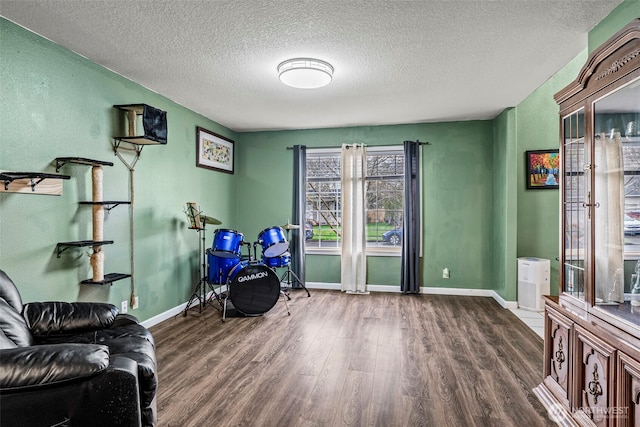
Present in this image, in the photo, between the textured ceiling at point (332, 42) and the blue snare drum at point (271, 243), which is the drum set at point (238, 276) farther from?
the textured ceiling at point (332, 42)

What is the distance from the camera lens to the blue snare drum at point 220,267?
3.98 meters

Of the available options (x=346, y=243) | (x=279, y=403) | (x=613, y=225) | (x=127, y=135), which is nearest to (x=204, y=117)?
(x=127, y=135)

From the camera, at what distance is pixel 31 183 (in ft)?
7.72

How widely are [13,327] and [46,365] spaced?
680 mm

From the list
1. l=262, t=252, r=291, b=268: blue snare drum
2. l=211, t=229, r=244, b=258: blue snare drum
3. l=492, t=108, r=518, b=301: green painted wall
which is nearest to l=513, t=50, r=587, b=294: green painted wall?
l=492, t=108, r=518, b=301: green painted wall

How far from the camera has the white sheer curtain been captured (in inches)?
208

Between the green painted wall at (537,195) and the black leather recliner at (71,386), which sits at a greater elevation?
the green painted wall at (537,195)

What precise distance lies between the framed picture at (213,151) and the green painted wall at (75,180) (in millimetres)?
355

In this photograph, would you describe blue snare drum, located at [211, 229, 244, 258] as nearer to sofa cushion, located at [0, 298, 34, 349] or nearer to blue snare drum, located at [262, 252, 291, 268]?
blue snare drum, located at [262, 252, 291, 268]

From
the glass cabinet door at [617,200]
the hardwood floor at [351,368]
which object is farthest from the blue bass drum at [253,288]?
the glass cabinet door at [617,200]

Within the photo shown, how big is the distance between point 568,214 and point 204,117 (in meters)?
4.20

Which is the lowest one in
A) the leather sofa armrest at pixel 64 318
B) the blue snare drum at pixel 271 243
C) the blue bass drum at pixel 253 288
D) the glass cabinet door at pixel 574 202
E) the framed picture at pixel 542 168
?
the blue bass drum at pixel 253 288

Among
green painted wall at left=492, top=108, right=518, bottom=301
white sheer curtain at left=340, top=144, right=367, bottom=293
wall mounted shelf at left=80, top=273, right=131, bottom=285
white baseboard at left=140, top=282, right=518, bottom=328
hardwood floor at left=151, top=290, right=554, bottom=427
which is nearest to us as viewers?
hardwood floor at left=151, top=290, right=554, bottom=427

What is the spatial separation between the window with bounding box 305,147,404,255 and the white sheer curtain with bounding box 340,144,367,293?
19 centimetres
